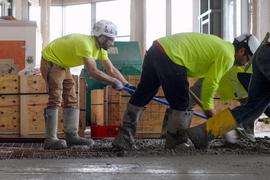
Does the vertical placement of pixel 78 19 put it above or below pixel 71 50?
above

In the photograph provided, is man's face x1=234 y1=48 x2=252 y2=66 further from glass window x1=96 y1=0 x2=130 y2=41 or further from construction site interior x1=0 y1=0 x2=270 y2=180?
glass window x1=96 y1=0 x2=130 y2=41

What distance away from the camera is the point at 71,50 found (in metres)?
3.22

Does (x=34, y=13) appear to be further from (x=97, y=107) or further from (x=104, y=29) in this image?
(x=104, y=29)

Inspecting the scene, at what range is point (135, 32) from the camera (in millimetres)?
12367

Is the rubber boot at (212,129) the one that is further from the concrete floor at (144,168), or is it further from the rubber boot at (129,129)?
the rubber boot at (129,129)

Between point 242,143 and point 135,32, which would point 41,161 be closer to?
point 242,143

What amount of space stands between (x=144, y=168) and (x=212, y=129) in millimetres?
996

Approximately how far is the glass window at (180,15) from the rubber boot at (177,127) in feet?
34.1

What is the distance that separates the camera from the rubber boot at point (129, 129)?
294 centimetres

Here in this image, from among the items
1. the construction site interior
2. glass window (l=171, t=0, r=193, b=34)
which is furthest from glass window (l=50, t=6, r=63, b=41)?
glass window (l=171, t=0, r=193, b=34)

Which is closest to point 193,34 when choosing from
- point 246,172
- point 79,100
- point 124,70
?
point 246,172

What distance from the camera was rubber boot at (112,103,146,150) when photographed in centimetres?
294

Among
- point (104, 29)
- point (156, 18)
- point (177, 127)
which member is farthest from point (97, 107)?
point (156, 18)

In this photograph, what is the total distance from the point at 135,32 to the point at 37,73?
8.17 metres
